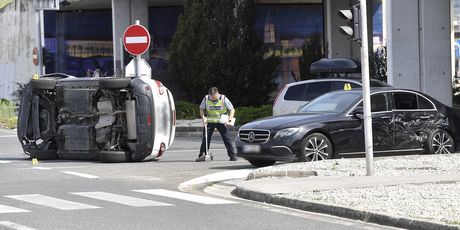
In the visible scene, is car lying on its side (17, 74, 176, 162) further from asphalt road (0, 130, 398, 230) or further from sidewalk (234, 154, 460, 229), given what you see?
sidewalk (234, 154, 460, 229)

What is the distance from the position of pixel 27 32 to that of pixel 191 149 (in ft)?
84.9

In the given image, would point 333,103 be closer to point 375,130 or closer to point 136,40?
point 375,130

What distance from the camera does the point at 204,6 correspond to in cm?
3372

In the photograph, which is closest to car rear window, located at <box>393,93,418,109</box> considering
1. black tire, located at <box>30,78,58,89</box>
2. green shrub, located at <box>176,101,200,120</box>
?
black tire, located at <box>30,78,58,89</box>

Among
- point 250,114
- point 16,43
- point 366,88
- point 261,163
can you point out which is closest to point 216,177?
point 261,163

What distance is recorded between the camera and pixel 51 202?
11.9m

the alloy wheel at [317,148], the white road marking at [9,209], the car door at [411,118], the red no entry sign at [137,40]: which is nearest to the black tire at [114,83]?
the red no entry sign at [137,40]

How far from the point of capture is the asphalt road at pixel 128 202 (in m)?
10.0

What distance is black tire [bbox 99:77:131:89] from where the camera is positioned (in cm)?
1812

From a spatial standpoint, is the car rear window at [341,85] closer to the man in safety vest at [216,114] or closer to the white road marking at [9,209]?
the man in safety vest at [216,114]

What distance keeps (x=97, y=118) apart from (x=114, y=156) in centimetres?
102

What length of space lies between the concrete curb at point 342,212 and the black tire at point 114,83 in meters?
5.82

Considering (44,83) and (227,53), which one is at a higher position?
(227,53)

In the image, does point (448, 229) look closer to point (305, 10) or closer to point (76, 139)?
point (76, 139)
